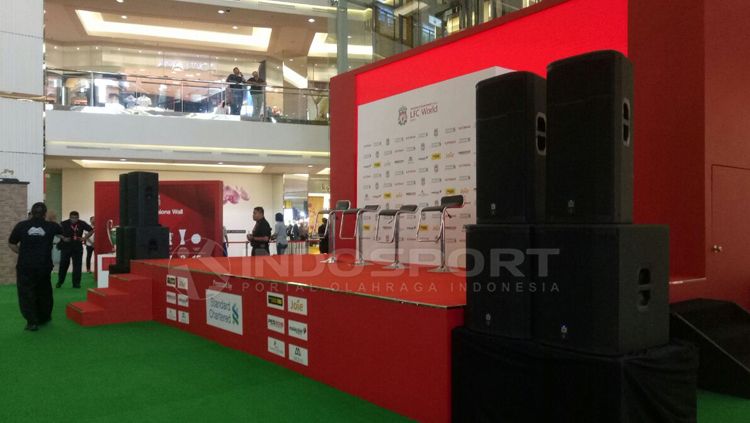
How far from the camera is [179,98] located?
12.2 meters

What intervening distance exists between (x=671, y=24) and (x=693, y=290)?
194cm

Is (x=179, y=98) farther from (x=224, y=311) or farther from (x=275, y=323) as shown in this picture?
(x=275, y=323)

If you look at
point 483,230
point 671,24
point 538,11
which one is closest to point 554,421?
point 483,230

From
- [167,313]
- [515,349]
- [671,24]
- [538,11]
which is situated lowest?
[167,313]

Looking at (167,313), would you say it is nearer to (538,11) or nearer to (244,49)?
(538,11)

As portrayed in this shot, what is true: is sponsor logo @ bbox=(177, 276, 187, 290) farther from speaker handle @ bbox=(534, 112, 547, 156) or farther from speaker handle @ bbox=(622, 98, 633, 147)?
speaker handle @ bbox=(622, 98, 633, 147)

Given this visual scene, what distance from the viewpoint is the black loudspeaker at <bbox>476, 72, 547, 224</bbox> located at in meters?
2.58

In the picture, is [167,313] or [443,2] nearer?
[167,313]

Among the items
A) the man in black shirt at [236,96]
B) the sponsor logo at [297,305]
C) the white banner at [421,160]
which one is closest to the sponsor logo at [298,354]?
the sponsor logo at [297,305]

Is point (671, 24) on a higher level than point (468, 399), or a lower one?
higher

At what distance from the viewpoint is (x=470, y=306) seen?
110 inches

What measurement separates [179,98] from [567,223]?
11285 mm

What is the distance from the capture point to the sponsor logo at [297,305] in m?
4.00
